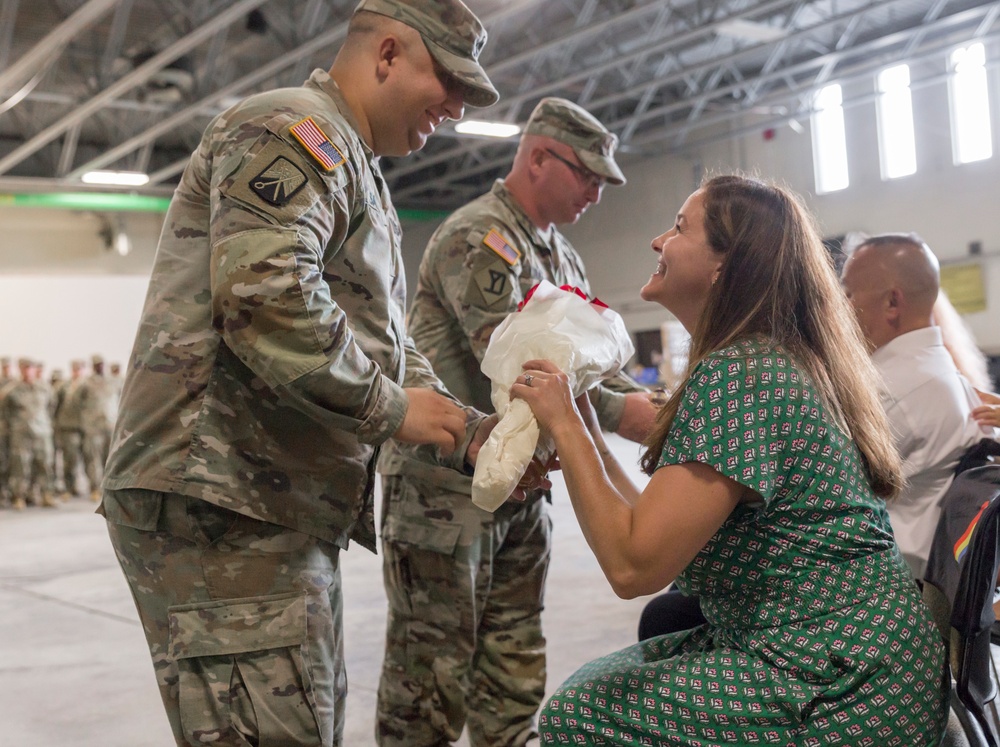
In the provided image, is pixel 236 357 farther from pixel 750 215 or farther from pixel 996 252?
pixel 996 252

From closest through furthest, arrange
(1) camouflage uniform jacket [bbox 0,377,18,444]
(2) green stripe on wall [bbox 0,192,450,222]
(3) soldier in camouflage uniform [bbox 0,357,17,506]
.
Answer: (1) camouflage uniform jacket [bbox 0,377,18,444] < (3) soldier in camouflage uniform [bbox 0,357,17,506] < (2) green stripe on wall [bbox 0,192,450,222]

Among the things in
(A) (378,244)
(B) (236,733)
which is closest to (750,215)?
(A) (378,244)

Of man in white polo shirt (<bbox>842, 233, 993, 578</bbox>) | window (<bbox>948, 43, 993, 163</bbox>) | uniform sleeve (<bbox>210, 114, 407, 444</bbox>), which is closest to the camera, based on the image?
uniform sleeve (<bbox>210, 114, 407, 444</bbox>)

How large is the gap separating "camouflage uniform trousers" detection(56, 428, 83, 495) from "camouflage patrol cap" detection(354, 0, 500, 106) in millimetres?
11268

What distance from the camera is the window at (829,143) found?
15031 mm

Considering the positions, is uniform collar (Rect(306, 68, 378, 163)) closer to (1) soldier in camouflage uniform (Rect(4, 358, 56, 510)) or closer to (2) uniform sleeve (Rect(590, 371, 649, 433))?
(2) uniform sleeve (Rect(590, 371, 649, 433))

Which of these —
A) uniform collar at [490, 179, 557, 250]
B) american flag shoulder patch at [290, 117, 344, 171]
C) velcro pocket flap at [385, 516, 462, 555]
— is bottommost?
velcro pocket flap at [385, 516, 462, 555]

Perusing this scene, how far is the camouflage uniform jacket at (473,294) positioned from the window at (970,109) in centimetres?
1255

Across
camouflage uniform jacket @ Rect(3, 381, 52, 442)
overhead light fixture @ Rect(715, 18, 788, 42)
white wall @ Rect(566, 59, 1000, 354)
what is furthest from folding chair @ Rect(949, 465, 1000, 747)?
camouflage uniform jacket @ Rect(3, 381, 52, 442)

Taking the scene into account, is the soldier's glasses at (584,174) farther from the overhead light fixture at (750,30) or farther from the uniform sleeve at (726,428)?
the overhead light fixture at (750,30)

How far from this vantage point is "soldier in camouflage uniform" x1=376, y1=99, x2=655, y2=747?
2.43 metres

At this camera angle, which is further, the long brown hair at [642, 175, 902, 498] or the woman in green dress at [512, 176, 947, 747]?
the long brown hair at [642, 175, 902, 498]

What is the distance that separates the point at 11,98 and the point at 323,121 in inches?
464

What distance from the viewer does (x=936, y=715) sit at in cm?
147
